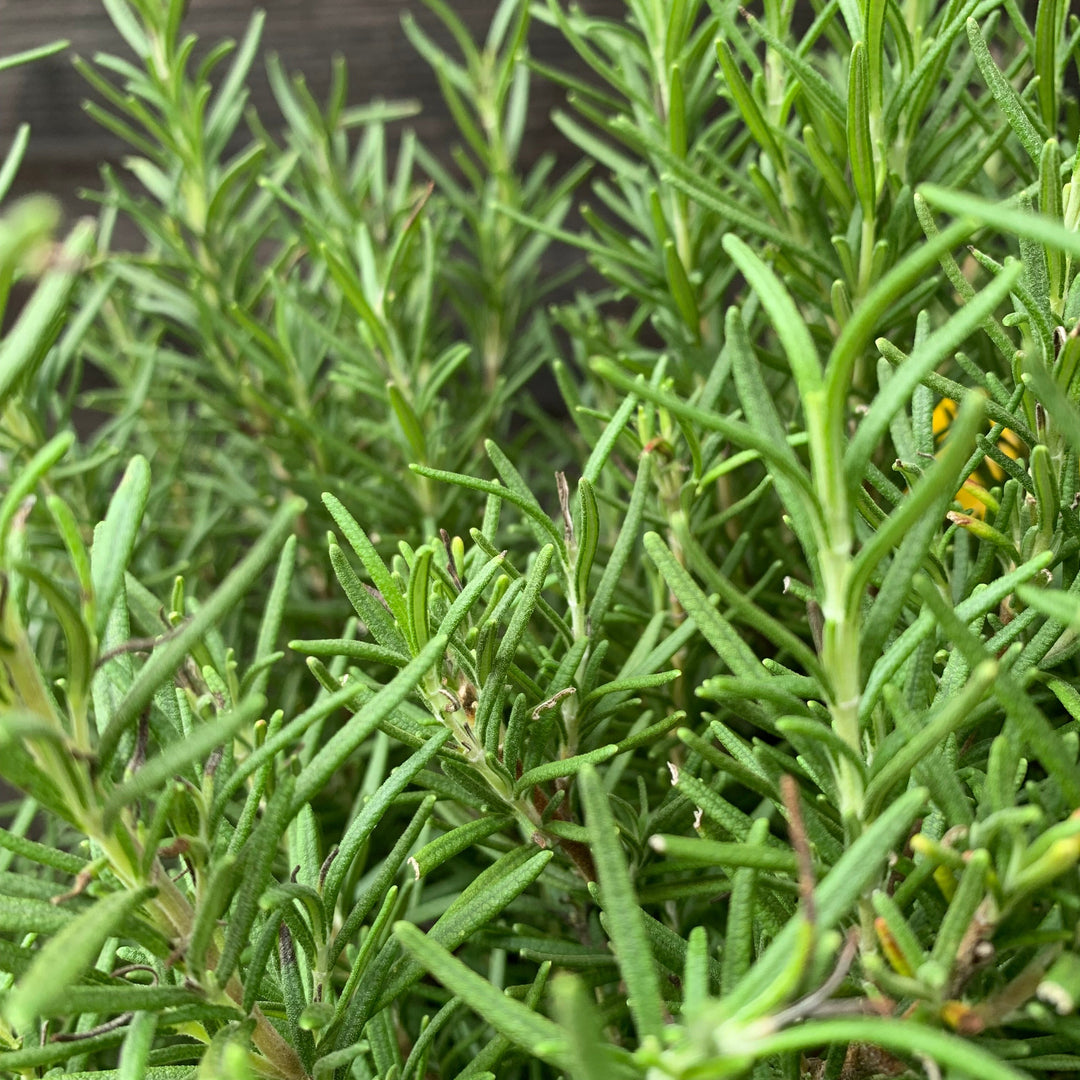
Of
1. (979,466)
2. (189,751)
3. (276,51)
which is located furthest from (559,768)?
(276,51)

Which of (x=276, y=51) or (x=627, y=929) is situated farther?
(x=276, y=51)

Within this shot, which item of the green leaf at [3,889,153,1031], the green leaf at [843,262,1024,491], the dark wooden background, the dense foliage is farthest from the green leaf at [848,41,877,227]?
the dark wooden background

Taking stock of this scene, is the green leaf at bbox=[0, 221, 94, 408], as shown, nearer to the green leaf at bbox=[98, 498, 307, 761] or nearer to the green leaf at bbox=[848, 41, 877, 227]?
the green leaf at bbox=[98, 498, 307, 761]

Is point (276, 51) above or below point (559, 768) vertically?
above

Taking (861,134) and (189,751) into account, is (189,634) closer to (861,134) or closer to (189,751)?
(189,751)

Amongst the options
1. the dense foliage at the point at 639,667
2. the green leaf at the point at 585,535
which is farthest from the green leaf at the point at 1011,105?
the green leaf at the point at 585,535

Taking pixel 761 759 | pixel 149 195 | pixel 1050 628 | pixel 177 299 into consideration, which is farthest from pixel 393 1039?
pixel 149 195
